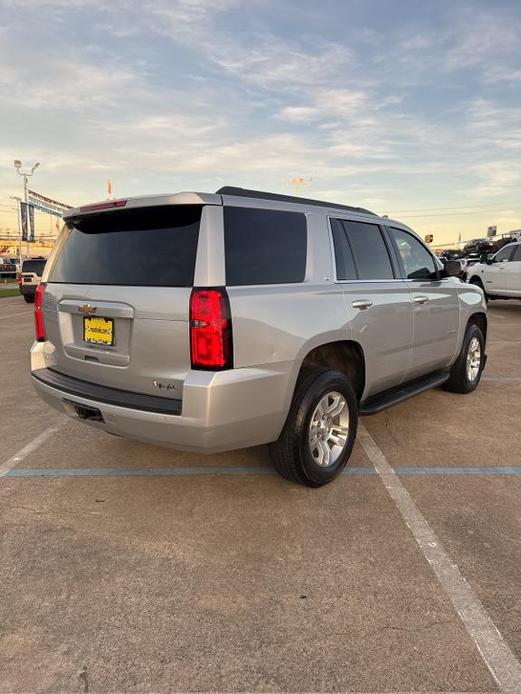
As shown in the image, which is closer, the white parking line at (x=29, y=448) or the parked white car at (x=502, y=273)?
the white parking line at (x=29, y=448)

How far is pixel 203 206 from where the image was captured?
9.07ft

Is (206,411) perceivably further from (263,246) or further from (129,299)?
(263,246)

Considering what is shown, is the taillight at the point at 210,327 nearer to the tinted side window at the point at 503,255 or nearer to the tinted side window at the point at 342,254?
the tinted side window at the point at 342,254

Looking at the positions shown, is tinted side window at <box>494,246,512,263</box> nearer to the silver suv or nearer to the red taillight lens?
the silver suv

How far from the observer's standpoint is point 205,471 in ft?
12.1

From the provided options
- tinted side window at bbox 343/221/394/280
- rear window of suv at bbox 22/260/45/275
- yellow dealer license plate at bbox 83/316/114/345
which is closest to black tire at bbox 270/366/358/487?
tinted side window at bbox 343/221/394/280

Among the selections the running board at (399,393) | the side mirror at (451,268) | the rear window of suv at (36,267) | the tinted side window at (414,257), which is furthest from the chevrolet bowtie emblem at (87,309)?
the rear window of suv at (36,267)

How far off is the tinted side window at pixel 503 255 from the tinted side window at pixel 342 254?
1211 cm

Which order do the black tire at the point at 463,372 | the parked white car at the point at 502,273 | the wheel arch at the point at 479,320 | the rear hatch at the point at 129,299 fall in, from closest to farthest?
the rear hatch at the point at 129,299 < the black tire at the point at 463,372 < the wheel arch at the point at 479,320 < the parked white car at the point at 502,273

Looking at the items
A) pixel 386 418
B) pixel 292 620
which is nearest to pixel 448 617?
pixel 292 620

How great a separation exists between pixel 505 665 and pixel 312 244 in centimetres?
249

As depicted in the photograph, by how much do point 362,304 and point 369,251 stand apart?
0.64m

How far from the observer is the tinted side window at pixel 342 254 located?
3.64 metres

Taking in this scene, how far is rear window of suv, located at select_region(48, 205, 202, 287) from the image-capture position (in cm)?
277
